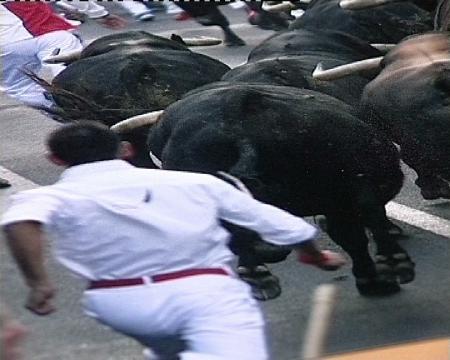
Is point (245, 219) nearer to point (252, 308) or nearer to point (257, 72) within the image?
point (252, 308)

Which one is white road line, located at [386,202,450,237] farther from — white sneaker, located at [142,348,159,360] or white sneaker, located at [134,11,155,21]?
white sneaker, located at [142,348,159,360]

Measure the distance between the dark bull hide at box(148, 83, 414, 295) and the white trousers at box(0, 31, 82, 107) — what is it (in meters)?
0.42

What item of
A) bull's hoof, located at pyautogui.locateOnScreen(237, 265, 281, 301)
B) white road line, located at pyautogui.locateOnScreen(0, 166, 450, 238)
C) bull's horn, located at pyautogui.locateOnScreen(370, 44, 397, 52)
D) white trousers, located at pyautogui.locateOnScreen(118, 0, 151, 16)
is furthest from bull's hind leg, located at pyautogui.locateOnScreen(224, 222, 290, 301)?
bull's horn, located at pyautogui.locateOnScreen(370, 44, 397, 52)

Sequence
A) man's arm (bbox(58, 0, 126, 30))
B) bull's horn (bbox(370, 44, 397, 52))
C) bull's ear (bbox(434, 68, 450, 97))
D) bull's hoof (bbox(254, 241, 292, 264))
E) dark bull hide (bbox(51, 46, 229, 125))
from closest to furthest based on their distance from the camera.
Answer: bull's hoof (bbox(254, 241, 292, 264))
man's arm (bbox(58, 0, 126, 30))
bull's ear (bbox(434, 68, 450, 97))
dark bull hide (bbox(51, 46, 229, 125))
bull's horn (bbox(370, 44, 397, 52))

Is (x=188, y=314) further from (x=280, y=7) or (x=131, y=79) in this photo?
(x=280, y=7)

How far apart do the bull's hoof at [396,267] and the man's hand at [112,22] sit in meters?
1.15

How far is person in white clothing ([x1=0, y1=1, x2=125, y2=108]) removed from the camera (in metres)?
4.32

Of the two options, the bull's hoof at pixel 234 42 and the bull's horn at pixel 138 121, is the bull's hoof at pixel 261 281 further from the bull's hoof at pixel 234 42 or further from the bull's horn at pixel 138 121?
the bull's hoof at pixel 234 42

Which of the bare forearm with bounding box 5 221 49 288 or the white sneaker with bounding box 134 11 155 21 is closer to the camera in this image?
the bare forearm with bounding box 5 221 49 288

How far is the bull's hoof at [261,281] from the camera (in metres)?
4.10

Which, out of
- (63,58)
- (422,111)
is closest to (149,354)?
(63,58)

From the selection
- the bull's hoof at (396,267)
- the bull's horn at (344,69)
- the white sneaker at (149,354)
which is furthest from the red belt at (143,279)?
the bull's horn at (344,69)

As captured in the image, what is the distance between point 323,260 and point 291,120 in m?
0.82

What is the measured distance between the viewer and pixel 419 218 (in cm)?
526
